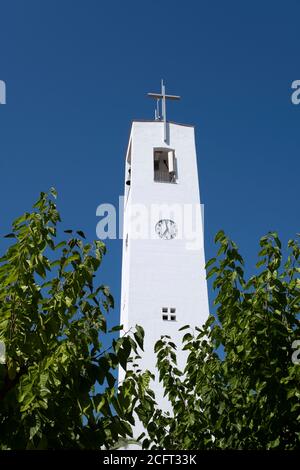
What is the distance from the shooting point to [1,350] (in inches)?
177

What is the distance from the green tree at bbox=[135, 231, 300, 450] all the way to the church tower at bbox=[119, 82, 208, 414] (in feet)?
49.1

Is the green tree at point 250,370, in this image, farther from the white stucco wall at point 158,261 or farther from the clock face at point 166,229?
the clock face at point 166,229

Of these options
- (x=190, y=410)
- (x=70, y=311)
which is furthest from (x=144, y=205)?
Answer: (x=70, y=311)

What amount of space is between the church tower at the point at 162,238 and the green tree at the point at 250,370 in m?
15.0

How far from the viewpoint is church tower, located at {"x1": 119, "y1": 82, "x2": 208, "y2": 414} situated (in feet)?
80.5

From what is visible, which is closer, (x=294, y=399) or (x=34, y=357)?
(x=34, y=357)

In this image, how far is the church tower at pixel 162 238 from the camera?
24.5 metres

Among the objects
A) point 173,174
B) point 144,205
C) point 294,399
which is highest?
point 173,174

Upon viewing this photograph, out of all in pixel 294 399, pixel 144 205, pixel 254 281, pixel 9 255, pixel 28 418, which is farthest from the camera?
pixel 144 205

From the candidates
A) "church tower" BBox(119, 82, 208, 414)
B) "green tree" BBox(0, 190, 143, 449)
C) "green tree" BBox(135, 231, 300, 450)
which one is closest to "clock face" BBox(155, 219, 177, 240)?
"church tower" BBox(119, 82, 208, 414)

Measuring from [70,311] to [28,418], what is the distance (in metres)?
1.15

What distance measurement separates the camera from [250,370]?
6.16 meters

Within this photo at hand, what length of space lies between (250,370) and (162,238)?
2077cm

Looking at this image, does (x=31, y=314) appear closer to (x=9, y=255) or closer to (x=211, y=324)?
(x=9, y=255)
